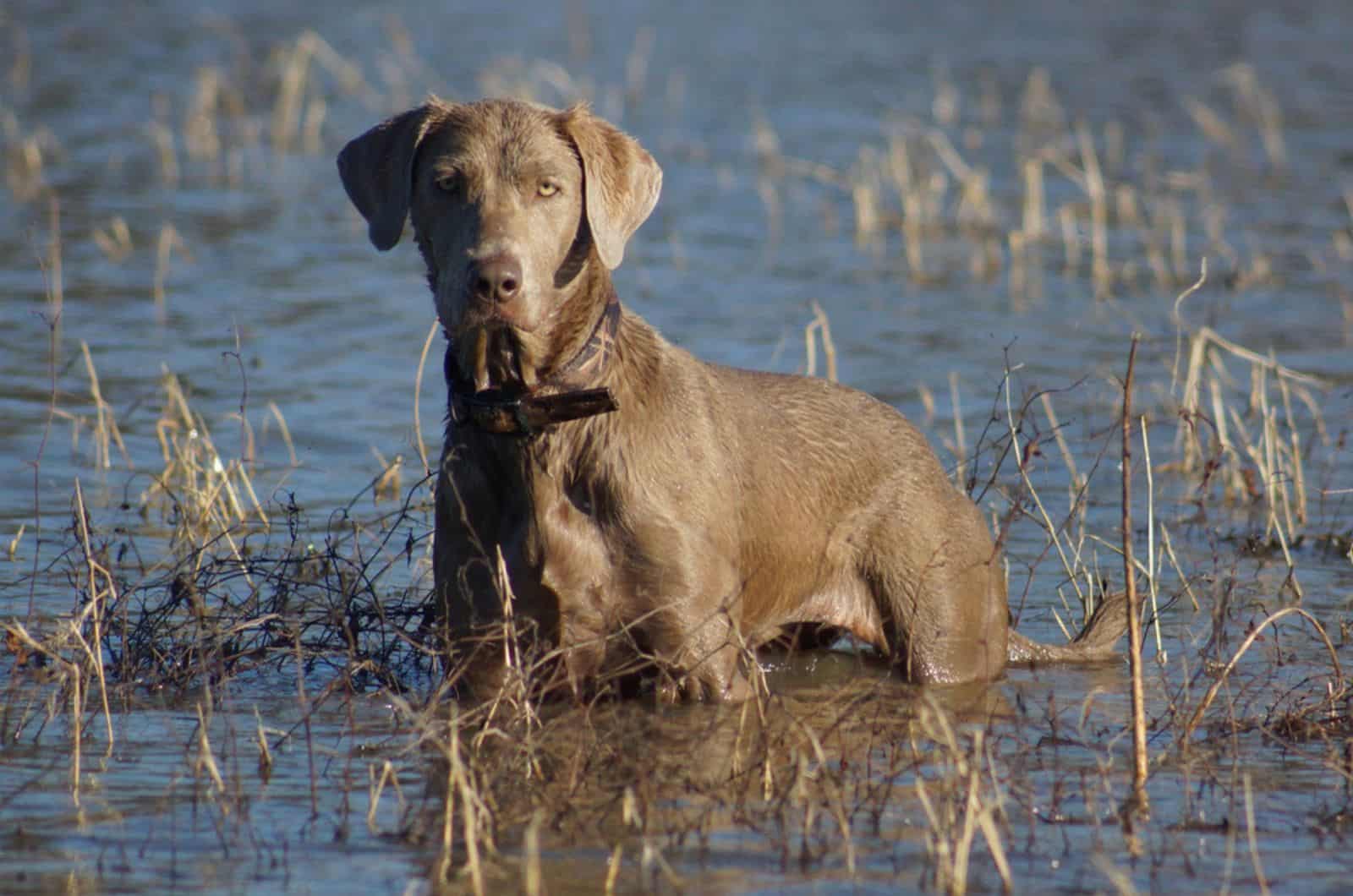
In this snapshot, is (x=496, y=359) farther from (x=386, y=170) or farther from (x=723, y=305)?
(x=723, y=305)

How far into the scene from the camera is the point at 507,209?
233 inches

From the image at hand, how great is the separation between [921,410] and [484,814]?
6.49 metres

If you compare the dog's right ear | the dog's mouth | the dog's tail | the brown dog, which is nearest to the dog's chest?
the brown dog

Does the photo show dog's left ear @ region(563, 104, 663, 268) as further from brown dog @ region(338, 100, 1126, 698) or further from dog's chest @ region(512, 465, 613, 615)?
dog's chest @ region(512, 465, 613, 615)

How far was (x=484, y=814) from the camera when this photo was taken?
4980 mm

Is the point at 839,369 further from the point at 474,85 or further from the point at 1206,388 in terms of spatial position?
the point at 474,85

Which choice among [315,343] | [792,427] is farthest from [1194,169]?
[792,427]

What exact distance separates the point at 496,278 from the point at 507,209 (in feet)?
0.97

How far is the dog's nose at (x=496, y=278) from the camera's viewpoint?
5.72 m

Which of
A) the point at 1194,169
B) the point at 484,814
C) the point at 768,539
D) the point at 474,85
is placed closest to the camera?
the point at 484,814

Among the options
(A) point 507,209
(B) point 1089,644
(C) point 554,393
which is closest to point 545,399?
(C) point 554,393

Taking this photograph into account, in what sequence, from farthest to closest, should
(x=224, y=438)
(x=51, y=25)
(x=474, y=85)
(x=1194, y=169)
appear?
(x=51, y=25) < (x=474, y=85) < (x=1194, y=169) < (x=224, y=438)

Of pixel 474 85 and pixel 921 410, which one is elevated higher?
pixel 474 85

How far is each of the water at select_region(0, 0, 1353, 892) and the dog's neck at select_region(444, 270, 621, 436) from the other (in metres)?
0.94
